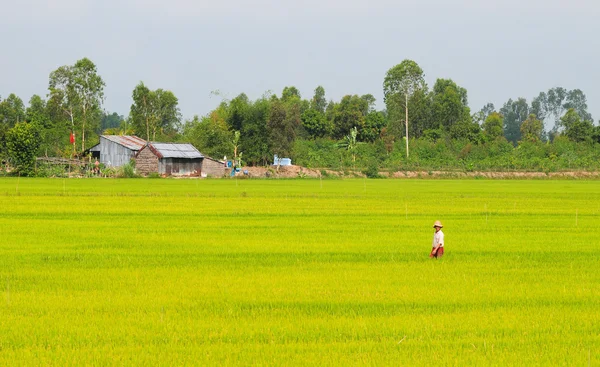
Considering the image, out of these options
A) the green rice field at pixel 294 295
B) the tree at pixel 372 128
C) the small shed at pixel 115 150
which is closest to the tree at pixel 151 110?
the small shed at pixel 115 150

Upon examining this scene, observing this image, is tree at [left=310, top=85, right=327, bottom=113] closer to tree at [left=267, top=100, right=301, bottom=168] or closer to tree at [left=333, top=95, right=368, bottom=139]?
tree at [left=333, top=95, right=368, bottom=139]

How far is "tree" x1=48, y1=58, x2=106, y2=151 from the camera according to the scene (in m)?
86.5

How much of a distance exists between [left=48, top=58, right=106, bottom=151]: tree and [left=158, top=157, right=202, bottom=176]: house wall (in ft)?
52.3

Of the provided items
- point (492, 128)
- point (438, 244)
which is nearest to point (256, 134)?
point (492, 128)

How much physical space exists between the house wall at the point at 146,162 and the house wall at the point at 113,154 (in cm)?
146

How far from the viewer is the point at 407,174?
275ft

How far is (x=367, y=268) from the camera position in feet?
45.3

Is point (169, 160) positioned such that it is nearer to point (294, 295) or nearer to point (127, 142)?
point (127, 142)

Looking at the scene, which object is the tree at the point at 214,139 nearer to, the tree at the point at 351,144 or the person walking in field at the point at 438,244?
the tree at the point at 351,144

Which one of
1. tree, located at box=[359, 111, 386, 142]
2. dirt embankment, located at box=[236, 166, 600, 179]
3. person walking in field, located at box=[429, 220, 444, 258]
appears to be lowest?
person walking in field, located at box=[429, 220, 444, 258]

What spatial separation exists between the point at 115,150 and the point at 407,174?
3057 cm

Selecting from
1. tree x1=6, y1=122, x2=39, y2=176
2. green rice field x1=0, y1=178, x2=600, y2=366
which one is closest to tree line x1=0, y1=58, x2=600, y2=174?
tree x1=6, y1=122, x2=39, y2=176

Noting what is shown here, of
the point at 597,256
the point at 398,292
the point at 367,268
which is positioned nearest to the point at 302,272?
the point at 367,268

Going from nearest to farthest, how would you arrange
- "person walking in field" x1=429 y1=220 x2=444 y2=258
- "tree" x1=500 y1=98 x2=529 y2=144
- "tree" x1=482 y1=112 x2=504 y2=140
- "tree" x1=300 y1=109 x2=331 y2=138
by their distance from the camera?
"person walking in field" x1=429 y1=220 x2=444 y2=258 < "tree" x1=300 y1=109 x2=331 y2=138 < "tree" x1=482 y1=112 x2=504 y2=140 < "tree" x1=500 y1=98 x2=529 y2=144
